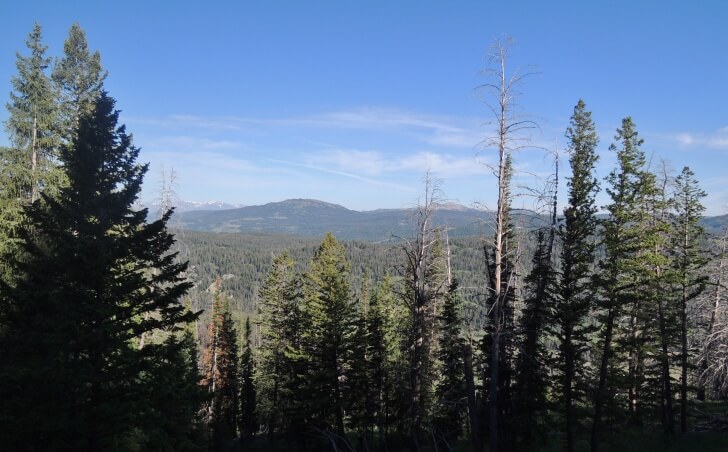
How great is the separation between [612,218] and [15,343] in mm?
23280

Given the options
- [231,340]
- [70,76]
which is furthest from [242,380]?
[70,76]

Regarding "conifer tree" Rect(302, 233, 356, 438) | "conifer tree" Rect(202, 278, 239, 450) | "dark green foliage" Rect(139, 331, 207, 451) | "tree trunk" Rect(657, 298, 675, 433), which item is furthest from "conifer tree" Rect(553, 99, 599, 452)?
"conifer tree" Rect(202, 278, 239, 450)

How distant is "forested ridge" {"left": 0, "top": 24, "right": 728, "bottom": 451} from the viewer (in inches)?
469

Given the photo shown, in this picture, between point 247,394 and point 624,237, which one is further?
point 247,394

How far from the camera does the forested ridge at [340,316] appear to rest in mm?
11922

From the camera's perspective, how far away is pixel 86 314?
39.3ft

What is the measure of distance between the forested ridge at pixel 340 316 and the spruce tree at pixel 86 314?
6cm

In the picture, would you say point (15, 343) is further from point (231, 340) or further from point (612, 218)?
point (231, 340)

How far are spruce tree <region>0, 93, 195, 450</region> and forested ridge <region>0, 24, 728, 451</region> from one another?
56 millimetres

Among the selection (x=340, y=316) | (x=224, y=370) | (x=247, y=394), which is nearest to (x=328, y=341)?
(x=340, y=316)

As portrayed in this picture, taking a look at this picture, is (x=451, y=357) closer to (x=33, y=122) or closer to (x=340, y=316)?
(x=340, y=316)

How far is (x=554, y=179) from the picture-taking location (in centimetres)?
2312

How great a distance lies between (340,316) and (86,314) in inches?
664

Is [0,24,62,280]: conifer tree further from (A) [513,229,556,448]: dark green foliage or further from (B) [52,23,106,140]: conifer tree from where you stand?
(A) [513,229,556,448]: dark green foliage
